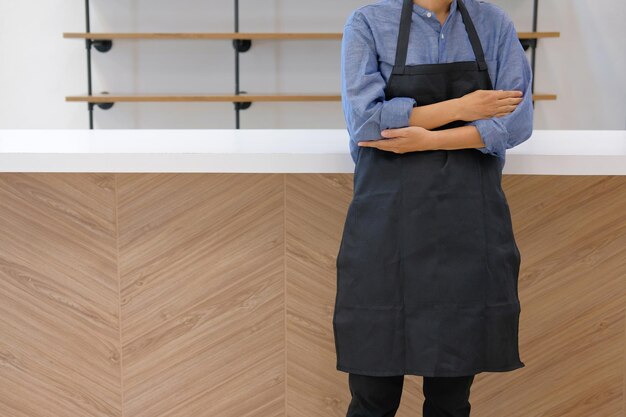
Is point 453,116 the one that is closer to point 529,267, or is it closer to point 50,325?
point 529,267

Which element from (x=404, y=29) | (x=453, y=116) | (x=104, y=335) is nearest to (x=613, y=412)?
(x=453, y=116)

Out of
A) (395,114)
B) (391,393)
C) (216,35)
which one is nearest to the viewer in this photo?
(395,114)

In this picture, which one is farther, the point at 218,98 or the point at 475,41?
the point at 218,98

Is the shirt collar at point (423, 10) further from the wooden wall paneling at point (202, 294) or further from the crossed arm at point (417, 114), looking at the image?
the wooden wall paneling at point (202, 294)

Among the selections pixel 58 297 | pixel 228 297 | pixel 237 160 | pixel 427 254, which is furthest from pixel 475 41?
pixel 58 297

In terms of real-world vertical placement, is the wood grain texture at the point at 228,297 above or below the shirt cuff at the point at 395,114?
below

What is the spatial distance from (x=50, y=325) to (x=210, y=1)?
2687mm

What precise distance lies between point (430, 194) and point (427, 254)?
12cm

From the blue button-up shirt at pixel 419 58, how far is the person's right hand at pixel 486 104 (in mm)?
16

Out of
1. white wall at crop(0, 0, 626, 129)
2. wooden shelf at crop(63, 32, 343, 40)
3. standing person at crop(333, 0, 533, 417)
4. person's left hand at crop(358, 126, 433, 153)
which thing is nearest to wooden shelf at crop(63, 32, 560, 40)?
wooden shelf at crop(63, 32, 343, 40)

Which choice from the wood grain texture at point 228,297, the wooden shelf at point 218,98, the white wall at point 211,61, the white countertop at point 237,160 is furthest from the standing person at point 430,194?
the white wall at point 211,61

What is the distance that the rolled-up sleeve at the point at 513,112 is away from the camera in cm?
152

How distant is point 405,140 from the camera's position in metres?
1.53

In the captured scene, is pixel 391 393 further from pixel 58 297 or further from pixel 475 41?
pixel 58 297
